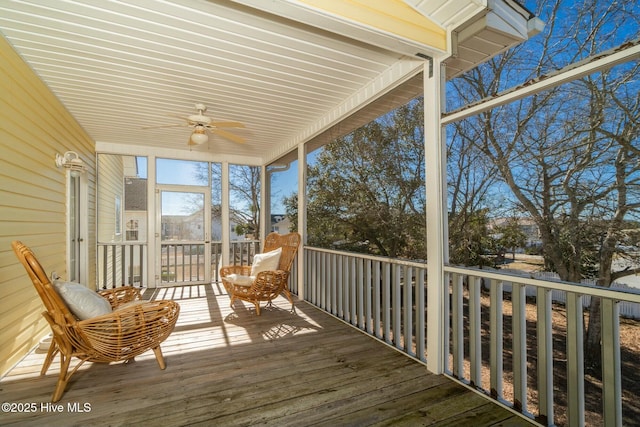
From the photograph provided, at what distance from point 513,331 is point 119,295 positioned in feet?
11.3

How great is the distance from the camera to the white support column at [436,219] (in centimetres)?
237

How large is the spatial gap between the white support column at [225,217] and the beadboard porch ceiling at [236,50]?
2169 millimetres

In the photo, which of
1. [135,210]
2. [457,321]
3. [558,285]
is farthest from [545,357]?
[135,210]

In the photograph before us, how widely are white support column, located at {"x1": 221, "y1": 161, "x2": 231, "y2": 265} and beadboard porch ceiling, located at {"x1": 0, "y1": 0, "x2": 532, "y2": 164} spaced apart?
7.12ft

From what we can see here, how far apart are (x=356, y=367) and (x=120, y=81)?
3518mm

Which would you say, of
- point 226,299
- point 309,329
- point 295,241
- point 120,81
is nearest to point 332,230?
point 295,241

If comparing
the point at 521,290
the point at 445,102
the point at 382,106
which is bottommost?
the point at 521,290

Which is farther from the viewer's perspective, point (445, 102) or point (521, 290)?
point (445, 102)

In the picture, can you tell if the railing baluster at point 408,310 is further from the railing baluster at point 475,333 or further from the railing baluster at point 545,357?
the railing baluster at point 545,357

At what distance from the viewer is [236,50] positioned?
102 inches

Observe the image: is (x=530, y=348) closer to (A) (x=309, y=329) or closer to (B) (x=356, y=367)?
(B) (x=356, y=367)

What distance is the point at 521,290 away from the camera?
76.4 inches

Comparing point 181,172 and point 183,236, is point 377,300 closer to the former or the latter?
point 183,236

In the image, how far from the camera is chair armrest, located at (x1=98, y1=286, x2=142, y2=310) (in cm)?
291
